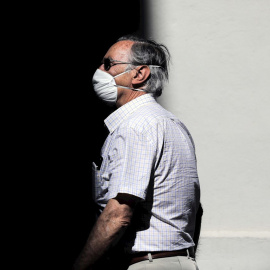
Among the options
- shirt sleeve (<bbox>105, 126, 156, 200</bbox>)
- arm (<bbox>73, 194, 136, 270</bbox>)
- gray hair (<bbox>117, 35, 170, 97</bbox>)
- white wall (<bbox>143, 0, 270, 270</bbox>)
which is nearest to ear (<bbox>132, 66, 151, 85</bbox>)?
gray hair (<bbox>117, 35, 170, 97</bbox>)

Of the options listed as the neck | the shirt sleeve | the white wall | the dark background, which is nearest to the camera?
the shirt sleeve

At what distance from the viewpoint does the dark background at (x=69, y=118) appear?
400cm

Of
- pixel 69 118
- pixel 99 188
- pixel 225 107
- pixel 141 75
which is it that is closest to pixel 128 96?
pixel 141 75

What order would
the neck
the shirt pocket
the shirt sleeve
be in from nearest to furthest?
the shirt sleeve < the shirt pocket < the neck

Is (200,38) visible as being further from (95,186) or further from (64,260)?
(64,260)

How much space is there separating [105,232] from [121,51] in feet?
3.07

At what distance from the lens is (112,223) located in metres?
2.13

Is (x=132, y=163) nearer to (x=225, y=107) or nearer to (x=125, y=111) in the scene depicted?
(x=125, y=111)

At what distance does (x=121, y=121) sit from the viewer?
2.37 meters

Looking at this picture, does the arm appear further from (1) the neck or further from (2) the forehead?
(2) the forehead

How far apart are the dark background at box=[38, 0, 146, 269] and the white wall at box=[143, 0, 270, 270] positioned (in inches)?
20.3

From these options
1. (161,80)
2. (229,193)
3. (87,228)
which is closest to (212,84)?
(229,193)

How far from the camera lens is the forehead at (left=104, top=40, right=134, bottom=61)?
8.35ft

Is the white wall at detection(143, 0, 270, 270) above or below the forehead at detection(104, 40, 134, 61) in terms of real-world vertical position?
below
